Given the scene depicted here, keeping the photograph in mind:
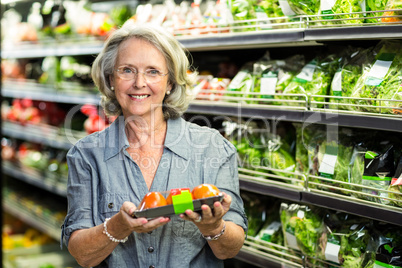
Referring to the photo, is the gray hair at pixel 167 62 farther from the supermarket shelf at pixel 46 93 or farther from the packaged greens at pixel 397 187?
the supermarket shelf at pixel 46 93

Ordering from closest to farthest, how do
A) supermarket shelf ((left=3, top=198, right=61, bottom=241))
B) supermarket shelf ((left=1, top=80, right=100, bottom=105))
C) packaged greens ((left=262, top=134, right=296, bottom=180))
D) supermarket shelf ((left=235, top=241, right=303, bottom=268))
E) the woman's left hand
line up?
the woman's left hand, supermarket shelf ((left=235, top=241, right=303, bottom=268)), packaged greens ((left=262, top=134, right=296, bottom=180)), supermarket shelf ((left=1, top=80, right=100, bottom=105)), supermarket shelf ((left=3, top=198, right=61, bottom=241))

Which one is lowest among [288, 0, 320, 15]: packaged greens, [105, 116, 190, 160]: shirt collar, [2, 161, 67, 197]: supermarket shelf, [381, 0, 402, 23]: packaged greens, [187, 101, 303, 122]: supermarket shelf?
[2, 161, 67, 197]: supermarket shelf

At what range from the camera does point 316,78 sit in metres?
2.17

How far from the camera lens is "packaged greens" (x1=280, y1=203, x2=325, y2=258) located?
211 cm

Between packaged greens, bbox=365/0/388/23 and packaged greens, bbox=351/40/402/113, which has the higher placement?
packaged greens, bbox=365/0/388/23

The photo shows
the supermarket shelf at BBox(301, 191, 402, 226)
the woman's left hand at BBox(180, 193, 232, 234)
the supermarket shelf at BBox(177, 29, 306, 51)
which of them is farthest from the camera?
the supermarket shelf at BBox(177, 29, 306, 51)

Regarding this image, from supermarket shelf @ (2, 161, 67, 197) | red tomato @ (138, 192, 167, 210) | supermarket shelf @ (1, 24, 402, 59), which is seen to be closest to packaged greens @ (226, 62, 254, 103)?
supermarket shelf @ (1, 24, 402, 59)

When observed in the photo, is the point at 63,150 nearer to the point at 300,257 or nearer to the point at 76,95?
the point at 76,95

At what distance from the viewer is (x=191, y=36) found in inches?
104

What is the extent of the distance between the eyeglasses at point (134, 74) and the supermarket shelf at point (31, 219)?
2.86 meters

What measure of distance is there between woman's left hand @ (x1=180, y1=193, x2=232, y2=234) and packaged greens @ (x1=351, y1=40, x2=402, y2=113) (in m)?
Result: 0.76

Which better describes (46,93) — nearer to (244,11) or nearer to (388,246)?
(244,11)

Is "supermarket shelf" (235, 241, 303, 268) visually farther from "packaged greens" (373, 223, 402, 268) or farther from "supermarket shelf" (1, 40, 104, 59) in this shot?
"supermarket shelf" (1, 40, 104, 59)

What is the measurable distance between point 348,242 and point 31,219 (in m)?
3.59
